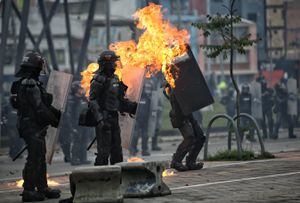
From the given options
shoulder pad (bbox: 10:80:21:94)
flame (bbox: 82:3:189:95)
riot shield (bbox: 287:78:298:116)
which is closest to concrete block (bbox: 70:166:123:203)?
shoulder pad (bbox: 10:80:21:94)

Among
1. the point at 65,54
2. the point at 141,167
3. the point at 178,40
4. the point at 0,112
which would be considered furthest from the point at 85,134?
the point at 65,54

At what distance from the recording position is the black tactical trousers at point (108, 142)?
12180 mm

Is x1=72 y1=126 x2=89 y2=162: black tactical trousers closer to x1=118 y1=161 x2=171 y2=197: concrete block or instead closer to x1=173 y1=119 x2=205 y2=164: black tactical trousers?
x1=173 y1=119 x2=205 y2=164: black tactical trousers

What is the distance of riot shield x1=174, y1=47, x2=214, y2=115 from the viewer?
1440 cm

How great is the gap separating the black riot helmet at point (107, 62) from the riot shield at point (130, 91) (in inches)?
56.7

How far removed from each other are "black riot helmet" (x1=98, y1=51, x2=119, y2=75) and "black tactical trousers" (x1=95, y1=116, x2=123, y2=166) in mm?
722

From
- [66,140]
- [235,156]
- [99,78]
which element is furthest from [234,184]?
[66,140]

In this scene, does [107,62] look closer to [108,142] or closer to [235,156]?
[108,142]

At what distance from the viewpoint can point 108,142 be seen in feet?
40.1

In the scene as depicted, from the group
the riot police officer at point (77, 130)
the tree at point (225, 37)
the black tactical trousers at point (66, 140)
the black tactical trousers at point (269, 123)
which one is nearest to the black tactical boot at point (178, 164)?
the tree at point (225, 37)

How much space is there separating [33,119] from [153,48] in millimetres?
3270

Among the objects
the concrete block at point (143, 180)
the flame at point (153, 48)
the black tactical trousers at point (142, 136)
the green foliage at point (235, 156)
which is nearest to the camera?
the concrete block at point (143, 180)

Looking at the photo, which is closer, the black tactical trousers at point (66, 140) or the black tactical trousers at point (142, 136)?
the black tactical trousers at point (66, 140)

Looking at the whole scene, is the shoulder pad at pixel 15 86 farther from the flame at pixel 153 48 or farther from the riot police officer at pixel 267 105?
the riot police officer at pixel 267 105
